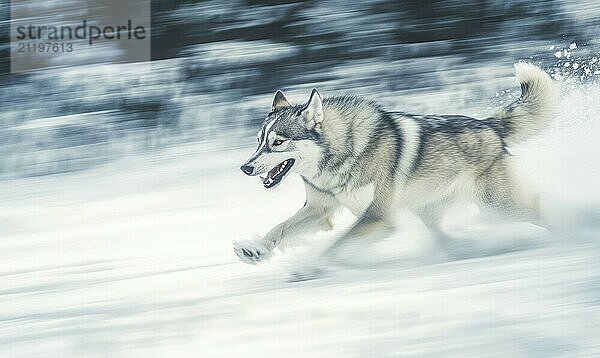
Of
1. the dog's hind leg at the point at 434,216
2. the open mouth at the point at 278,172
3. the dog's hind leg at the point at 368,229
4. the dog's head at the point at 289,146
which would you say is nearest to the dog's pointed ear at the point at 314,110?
the dog's head at the point at 289,146

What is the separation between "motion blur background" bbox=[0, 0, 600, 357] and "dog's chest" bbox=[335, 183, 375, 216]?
0.14 meters

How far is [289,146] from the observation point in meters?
2.94

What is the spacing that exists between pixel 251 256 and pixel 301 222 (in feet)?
0.63

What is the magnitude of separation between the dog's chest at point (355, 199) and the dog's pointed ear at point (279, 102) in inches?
13.6

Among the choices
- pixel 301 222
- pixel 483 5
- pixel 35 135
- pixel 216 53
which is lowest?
Answer: pixel 301 222

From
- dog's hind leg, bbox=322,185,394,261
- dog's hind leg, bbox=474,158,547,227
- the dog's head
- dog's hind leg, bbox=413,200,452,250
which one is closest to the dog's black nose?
the dog's head

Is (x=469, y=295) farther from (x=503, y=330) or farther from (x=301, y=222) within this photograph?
(x=301, y=222)

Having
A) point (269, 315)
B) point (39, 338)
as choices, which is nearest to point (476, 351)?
point (269, 315)

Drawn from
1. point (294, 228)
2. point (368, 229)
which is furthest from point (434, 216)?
point (294, 228)

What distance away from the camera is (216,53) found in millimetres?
3178

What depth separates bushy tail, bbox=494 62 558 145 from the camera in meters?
3.03

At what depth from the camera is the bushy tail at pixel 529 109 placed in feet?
9.95

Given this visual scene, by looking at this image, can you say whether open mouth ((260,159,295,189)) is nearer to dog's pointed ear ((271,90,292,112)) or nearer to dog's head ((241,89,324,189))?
dog's head ((241,89,324,189))

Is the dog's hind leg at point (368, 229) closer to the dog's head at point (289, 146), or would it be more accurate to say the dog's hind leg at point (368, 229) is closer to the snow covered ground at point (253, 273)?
the snow covered ground at point (253, 273)
